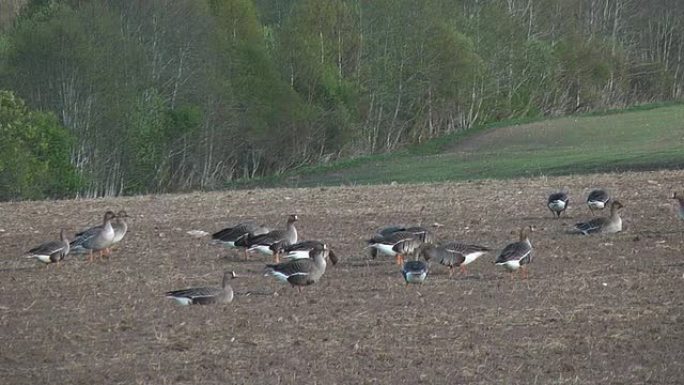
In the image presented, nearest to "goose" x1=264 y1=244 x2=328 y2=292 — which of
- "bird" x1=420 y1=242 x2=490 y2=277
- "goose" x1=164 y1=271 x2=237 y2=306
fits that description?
"goose" x1=164 y1=271 x2=237 y2=306

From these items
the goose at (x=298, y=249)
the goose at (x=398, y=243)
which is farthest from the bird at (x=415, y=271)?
the goose at (x=398, y=243)

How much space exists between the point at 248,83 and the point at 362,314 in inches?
2150

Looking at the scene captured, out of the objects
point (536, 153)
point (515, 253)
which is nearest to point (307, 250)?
point (515, 253)

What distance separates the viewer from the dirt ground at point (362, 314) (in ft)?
45.0

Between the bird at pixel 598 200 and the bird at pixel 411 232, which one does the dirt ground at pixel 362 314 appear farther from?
the bird at pixel 598 200

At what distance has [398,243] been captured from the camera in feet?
66.8

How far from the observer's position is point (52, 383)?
1361 cm

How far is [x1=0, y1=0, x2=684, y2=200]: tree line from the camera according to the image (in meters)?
60.9

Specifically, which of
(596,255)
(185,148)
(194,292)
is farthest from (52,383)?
(185,148)

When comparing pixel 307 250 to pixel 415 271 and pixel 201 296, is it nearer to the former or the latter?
pixel 415 271

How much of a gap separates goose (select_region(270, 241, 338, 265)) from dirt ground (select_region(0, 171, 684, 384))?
0.97 ft

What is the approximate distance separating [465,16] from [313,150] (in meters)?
14.9

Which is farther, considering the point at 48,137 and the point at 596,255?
the point at 48,137

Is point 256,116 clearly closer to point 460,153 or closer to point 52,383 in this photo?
point 460,153
